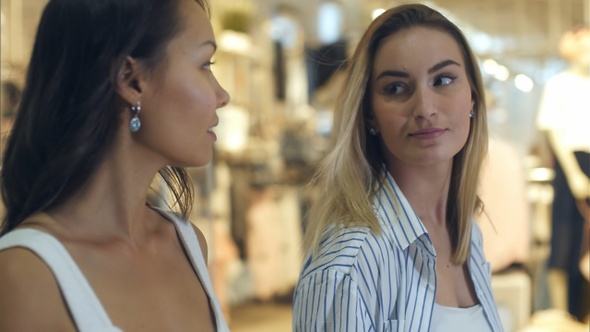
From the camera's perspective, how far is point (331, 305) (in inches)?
61.2

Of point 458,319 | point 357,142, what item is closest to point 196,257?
point 357,142

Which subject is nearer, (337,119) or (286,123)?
(337,119)

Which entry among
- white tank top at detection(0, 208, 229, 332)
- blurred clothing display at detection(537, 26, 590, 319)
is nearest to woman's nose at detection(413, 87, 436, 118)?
white tank top at detection(0, 208, 229, 332)

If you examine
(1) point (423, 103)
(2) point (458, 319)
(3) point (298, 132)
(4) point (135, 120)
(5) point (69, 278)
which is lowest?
(2) point (458, 319)

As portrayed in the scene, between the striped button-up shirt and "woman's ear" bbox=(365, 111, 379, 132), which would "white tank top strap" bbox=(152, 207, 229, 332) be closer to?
the striped button-up shirt

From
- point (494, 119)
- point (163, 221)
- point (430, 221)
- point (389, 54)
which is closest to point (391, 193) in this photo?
point (430, 221)

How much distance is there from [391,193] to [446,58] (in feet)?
0.98

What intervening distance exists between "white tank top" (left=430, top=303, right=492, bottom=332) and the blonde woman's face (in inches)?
12.0

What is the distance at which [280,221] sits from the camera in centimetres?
558

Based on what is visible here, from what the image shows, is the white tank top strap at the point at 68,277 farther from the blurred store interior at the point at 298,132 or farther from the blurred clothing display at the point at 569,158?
the blurred clothing display at the point at 569,158

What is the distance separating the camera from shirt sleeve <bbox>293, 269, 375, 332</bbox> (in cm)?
153

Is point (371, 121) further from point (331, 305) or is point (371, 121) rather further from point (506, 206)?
point (506, 206)

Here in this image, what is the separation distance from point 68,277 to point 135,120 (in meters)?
0.25

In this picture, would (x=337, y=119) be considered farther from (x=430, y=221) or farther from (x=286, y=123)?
(x=286, y=123)
